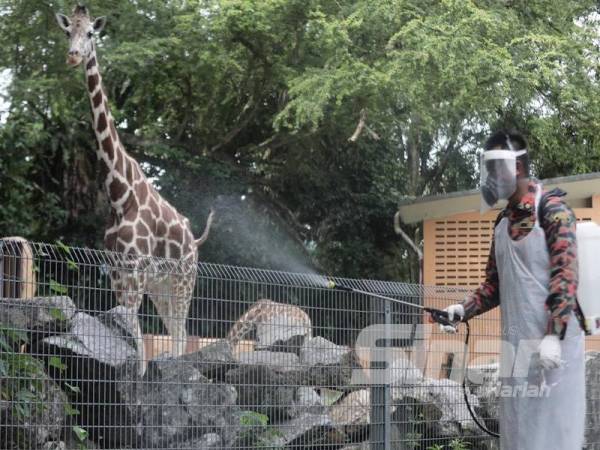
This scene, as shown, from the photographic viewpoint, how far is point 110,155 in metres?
10.2

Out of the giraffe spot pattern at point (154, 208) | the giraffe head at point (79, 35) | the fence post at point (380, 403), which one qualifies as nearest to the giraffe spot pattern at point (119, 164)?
the giraffe spot pattern at point (154, 208)

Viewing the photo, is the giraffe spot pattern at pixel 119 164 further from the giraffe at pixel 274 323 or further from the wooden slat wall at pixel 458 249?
the wooden slat wall at pixel 458 249

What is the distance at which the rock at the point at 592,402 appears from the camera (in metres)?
8.91

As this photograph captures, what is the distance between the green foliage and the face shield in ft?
24.5

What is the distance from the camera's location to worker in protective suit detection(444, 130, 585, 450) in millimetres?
4973

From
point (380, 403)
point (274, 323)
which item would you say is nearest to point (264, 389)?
point (274, 323)

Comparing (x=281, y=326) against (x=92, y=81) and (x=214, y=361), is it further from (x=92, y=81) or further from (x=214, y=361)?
(x=92, y=81)

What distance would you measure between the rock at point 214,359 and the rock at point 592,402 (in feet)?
11.0

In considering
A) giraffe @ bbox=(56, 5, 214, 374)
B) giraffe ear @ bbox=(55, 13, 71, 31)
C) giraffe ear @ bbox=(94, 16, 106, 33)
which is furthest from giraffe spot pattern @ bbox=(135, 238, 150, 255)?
giraffe ear @ bbox=(94, 16, 106, 33)

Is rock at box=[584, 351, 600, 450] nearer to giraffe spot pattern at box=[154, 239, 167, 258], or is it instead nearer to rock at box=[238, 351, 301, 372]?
rock at box=[238, 351, 301, 372]

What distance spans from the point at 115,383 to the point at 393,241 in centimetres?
1179

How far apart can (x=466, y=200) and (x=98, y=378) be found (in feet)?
25.7

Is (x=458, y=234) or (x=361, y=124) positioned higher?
(x=361, y=124)

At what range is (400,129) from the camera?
16.8 metres
